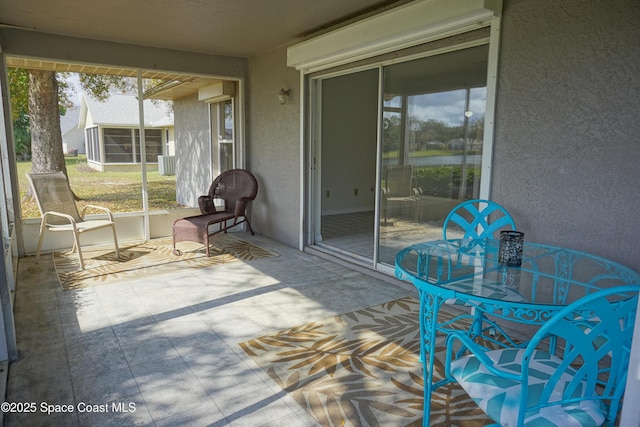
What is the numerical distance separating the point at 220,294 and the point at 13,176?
2.93 meters

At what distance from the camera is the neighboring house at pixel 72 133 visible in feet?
17.9

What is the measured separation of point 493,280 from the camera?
197 centimetres

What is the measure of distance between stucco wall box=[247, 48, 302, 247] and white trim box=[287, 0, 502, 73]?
64cm

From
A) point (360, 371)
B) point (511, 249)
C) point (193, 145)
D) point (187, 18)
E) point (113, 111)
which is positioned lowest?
point (360, 371)

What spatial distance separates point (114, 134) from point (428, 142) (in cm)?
425

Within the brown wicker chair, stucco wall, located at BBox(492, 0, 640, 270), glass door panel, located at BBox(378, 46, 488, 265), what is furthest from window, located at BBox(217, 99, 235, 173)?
→ stucco wall, located at BBox(492, 0, 640, 270)

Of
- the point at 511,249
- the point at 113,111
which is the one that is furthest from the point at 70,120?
the point at 511,249

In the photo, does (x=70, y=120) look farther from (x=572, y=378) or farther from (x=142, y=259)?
(x=572, y=378)

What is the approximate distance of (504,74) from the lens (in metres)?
2.87

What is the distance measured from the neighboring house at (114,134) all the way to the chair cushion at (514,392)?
16.9 ft

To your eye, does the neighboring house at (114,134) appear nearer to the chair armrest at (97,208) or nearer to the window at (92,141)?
the window at (92,141)

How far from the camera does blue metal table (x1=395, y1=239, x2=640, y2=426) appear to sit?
1688 millimetres

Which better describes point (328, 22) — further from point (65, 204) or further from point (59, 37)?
point (65, 204)

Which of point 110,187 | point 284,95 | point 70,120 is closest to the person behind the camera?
point 284,95
